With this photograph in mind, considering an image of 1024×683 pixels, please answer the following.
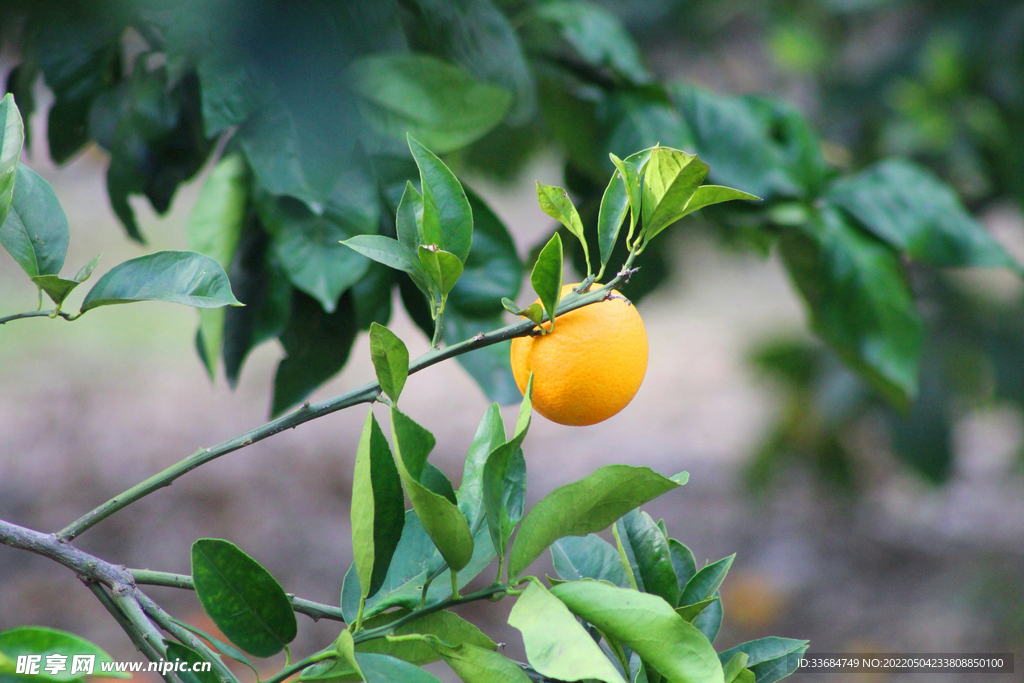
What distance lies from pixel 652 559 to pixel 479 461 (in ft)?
0.33

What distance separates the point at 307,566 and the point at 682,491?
102 cm

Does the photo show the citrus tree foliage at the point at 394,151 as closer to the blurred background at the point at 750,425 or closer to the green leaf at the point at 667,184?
the green leaf at the point at 667,184

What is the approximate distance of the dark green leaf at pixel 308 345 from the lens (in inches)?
22.0

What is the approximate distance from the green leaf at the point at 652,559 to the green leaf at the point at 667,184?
0.48 ft

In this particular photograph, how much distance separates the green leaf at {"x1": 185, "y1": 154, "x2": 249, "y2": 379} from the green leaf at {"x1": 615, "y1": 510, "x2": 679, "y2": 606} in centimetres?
33

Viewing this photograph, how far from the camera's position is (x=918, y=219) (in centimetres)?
69

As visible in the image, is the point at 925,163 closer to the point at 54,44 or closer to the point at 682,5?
the point at 682,5

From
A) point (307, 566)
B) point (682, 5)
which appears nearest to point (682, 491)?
point (307, 566)

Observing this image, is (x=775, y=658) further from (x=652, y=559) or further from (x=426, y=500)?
(x=426, y=500)

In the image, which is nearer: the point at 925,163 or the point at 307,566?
the point at 925,163

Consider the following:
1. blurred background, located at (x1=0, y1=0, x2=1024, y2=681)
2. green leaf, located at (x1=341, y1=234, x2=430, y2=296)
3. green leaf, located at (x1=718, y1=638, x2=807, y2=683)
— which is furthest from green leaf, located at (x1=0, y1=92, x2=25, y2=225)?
blurred background, located at (x1=0, y1=0, x2=1024, y2=681)

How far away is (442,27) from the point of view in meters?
0.51

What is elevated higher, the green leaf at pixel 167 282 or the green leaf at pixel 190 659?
the green leaf at pixel 167 282

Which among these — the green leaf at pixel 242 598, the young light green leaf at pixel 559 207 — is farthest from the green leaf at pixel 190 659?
the young light green leaf at pixel 559 207
